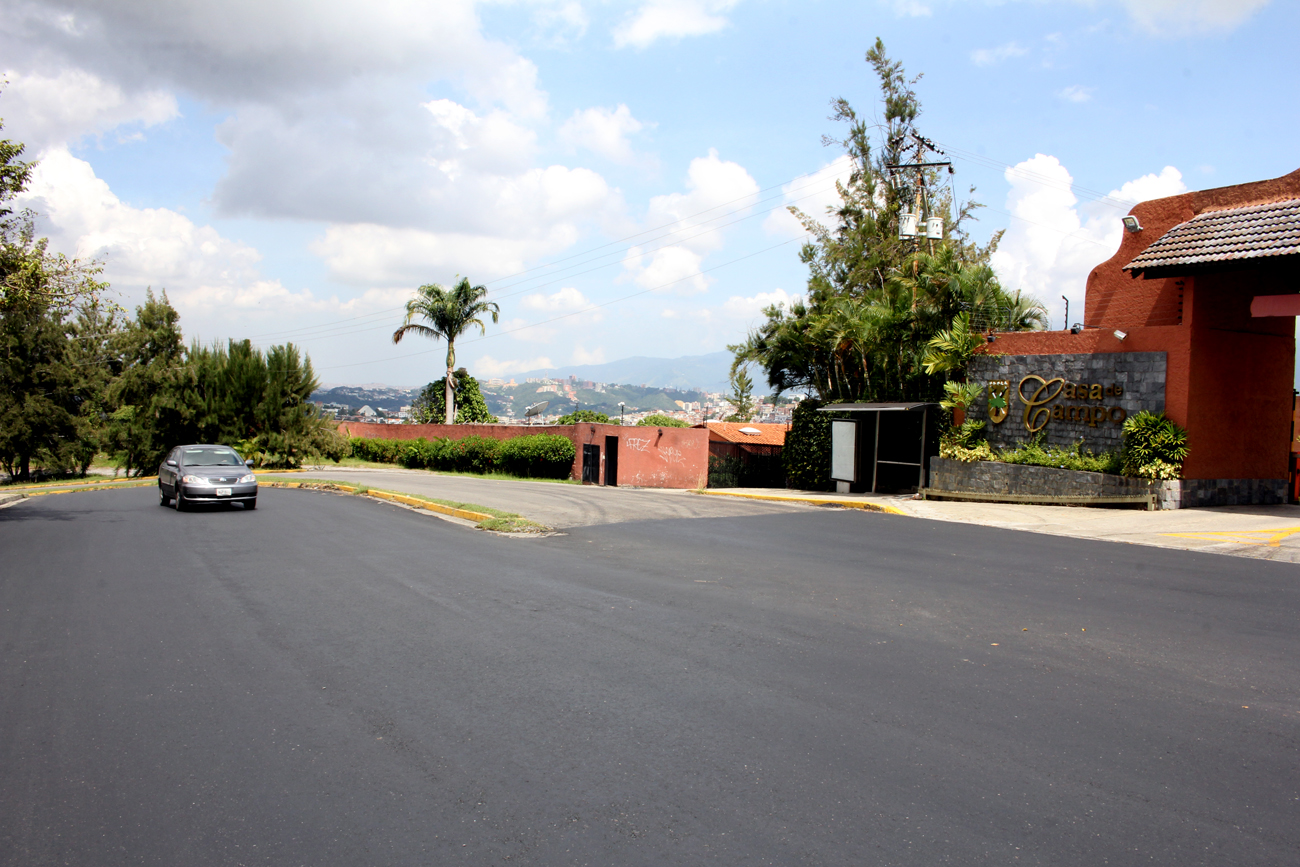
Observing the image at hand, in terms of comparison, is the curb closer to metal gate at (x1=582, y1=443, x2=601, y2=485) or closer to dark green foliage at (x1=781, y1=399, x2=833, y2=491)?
metal gate at (x1=582, y1=443, x2=601, y2=485)

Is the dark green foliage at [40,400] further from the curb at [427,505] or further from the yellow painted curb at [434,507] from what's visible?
the yellow painted curb at [434,507]

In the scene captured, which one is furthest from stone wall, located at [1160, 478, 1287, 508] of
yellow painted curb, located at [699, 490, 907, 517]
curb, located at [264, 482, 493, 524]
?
curb, located at [264, 482, 493, 524]

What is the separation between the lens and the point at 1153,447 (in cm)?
1570

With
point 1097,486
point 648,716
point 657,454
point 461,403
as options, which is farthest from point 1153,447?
point 461,403

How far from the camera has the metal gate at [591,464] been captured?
1270 inches

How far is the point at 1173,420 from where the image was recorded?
1573cm

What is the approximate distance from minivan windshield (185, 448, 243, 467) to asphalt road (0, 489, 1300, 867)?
9.38 metres

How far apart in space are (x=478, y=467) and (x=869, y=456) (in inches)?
908

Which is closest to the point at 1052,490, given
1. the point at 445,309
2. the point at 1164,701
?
the point at 1164,701

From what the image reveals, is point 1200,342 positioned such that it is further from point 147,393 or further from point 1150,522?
point 147,393

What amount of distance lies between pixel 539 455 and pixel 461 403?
1746 cm

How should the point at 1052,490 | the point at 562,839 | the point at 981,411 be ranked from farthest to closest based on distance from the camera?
the point at 981,411, the point at 1052,490, the point at 562,839

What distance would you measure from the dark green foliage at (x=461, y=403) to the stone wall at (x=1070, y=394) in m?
36.6

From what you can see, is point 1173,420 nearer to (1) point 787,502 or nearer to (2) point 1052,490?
(2) point 1052,490
